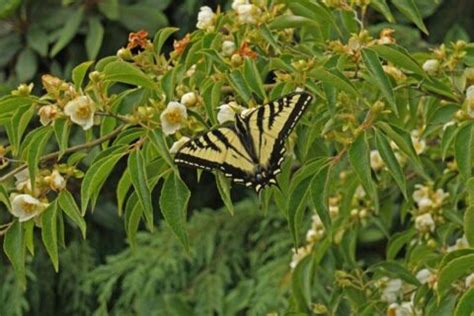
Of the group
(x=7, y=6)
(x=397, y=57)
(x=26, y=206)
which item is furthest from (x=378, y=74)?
(x=7, y=6)

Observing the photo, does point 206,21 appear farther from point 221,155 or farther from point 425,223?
point 425,223

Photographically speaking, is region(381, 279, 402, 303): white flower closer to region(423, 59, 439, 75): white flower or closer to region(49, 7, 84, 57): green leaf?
region(423, 59, 439, 75): white flower

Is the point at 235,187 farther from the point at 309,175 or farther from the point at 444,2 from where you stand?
the point at 309,175

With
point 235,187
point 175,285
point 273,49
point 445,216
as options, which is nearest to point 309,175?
point 273,49

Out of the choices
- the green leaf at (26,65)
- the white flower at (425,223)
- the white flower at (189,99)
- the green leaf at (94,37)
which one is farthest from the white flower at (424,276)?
the green leaf at (26,65)

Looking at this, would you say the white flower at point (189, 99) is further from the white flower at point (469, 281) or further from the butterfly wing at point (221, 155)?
the white flower at point (469, 281)

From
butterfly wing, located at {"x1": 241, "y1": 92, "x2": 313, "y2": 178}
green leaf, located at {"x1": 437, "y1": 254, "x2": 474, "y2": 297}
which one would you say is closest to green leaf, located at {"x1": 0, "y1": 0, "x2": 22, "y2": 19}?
butterfly wing, located at {"x1": 241, "y1": 92, "x2": 313, "y2": 178}

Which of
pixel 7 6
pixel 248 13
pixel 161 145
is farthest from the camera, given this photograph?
pixel 7 6
